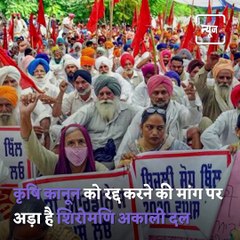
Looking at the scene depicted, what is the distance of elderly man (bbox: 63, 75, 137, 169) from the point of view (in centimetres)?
517

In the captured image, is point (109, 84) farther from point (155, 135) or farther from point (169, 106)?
point (155, 135)

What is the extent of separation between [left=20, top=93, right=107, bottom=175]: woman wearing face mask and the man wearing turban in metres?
4.52

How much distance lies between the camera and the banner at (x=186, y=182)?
12.5ft

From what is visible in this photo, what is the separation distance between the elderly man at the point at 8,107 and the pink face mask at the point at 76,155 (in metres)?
1.01

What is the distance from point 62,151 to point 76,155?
0.39ft

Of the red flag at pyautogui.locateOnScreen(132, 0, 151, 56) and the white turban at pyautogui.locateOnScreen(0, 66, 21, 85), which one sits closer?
the white turban at pyautogui.locateOnScreen(0, 66, 21, 85)

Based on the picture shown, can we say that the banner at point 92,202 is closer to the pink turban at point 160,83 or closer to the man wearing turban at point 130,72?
the pink turban at point 160,83

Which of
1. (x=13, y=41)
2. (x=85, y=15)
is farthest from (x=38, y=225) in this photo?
(x=85, y=15)

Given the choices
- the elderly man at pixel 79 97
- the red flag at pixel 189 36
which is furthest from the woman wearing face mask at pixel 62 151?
the red flag at pixel 189 36

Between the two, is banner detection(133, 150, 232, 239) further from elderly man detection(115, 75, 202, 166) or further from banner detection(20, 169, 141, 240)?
elderly man detection(115, 75, 202, 166)

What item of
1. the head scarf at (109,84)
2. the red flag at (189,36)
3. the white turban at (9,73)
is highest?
the red flag at (189,36)

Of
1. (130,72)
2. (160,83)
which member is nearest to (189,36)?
(130,72)

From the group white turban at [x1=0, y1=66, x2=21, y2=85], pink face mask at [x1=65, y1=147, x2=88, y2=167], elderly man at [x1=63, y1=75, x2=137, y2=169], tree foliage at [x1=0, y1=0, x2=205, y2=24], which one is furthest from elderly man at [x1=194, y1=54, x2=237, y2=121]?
tree foliage at [x1=0, y1=0, x2=205, y2=24]

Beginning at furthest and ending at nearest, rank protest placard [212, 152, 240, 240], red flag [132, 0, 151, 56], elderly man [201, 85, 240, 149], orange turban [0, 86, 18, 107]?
1. red flag [132, 0, 151, 56]
2. orange turban [0, 86, 18, 107]
3. elderly man [201, 85, 240, 149]
4. protest placard [212, 152, 240, 240]
